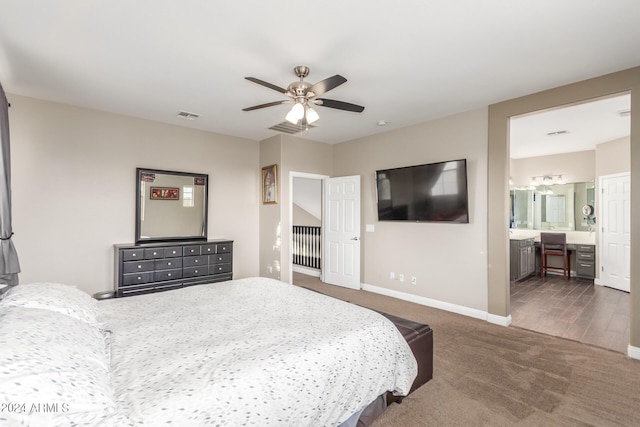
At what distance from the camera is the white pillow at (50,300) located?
5.29 feet

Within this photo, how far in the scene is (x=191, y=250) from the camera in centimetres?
444

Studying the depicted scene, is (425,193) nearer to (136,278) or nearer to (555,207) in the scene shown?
(136,278)

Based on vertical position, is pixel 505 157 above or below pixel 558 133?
below

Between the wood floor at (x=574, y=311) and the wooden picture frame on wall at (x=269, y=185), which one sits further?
the wooden picture frame on wall at (x=269, y=185)

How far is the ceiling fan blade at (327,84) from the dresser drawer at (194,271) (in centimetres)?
312

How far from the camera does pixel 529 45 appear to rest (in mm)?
2559

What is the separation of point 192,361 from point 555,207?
834 cm

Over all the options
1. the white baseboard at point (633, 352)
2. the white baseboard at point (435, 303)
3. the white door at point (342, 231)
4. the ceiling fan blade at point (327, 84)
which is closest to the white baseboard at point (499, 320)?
the white baseboard at point (435, 303)

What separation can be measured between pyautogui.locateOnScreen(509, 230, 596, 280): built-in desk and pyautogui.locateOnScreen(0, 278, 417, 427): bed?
5.05 meters

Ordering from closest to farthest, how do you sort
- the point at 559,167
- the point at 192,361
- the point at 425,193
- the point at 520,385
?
1. the point at 192,361
2. the point at 520,385
3. the point at 425,193
4. the point at 559,167

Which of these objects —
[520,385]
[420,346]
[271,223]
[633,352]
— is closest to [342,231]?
[271,223]

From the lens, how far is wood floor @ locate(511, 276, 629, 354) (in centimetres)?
344

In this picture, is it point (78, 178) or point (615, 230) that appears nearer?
point (78, 178)

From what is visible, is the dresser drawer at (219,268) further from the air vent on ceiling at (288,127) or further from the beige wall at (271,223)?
the air vent on ceiling at (288,127)
